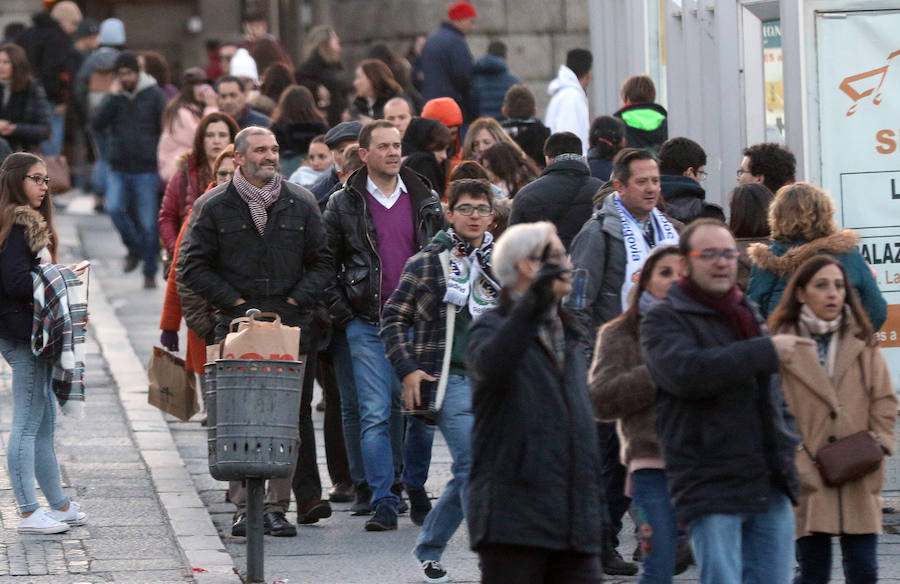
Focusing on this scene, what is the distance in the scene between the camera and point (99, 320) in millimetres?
15016

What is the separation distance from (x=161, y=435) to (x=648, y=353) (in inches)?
219

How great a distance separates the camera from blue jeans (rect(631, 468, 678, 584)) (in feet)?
21.3

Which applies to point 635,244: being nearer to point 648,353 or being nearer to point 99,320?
point 648,353

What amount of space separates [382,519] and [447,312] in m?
1.38

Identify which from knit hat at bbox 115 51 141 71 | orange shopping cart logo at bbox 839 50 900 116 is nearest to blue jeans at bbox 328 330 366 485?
orange shopping cart logo at bbox 839 50 900 116

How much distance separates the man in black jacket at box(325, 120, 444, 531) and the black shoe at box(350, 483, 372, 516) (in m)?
0.29

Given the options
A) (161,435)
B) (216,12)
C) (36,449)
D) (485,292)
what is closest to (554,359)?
(485,292)

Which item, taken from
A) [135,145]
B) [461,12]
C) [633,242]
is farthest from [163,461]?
[461,12]

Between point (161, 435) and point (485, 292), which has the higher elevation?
point (485, 292)

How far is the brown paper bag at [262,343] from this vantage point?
25.4 feet

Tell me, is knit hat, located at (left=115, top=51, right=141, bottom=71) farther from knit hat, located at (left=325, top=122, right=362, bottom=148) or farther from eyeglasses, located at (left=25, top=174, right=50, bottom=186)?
eyeglasses, located at (left=25, top=174, right=50, bottom=186)

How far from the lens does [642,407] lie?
6648 mm

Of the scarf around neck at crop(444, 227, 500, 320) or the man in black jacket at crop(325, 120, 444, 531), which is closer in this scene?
the scarf around neck at crop(444, 227, 500, 320)

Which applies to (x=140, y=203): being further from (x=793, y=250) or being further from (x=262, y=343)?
(x=793, y=250)
